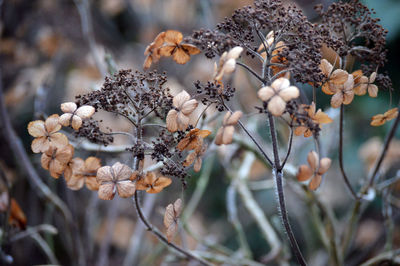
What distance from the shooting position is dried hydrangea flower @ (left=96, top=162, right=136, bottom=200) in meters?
0.51

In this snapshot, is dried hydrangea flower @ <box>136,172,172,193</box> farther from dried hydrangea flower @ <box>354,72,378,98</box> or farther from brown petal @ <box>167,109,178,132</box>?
dried hydrangea flower @ <box>354,72,378,98</box>

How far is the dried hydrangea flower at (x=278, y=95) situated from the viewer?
43 centimetres

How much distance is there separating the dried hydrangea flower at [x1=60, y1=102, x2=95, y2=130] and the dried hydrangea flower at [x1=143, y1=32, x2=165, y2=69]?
12 cm

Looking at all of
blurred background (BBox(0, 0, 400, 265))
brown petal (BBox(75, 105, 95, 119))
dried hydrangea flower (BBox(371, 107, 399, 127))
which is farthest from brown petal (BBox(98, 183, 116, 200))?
blurred background (BBox(0, 0, 400, 265))

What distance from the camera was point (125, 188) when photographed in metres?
0.50

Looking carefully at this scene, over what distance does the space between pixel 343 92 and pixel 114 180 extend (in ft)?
1.19

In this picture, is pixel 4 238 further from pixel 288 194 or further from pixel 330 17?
pixel 288 194

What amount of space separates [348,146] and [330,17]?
56.8 inches

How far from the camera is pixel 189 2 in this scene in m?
2.25

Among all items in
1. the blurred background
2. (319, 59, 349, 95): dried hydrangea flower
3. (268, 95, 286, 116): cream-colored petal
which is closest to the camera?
(268, 95, 286, 116): cream-colored petal

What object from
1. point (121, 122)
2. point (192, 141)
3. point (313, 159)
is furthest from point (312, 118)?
point (121, 122)

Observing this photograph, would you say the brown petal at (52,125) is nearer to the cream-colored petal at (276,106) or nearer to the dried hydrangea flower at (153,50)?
the dried hydrangea flower at (153,50)

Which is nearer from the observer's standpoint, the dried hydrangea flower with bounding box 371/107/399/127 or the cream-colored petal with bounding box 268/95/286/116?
the cream-colored petal with bounding box 268/95/286/116

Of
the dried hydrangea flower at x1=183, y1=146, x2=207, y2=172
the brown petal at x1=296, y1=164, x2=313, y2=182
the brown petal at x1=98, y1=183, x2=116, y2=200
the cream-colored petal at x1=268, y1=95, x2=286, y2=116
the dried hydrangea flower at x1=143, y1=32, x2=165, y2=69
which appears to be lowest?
the brown petal at x1=98, y1=183, x2=116, y2=200
